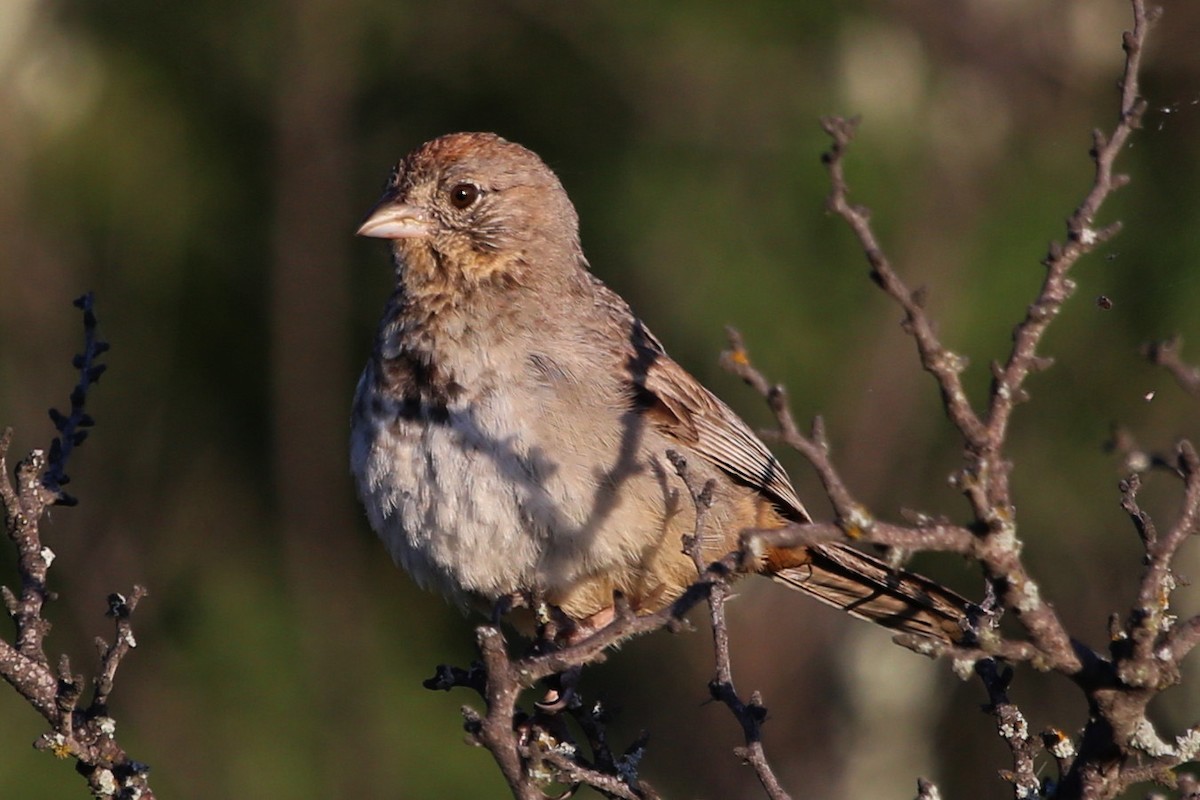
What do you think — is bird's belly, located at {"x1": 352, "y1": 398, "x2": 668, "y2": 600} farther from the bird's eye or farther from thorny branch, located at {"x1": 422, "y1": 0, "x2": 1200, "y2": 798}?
thorny branch, located at {"x1": 422, "y1": 0, "x2": 1200, "y2": 798}

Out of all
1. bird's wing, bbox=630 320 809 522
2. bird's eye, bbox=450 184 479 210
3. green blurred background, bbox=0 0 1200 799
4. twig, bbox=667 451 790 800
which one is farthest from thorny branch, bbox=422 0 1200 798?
green blurred background, bbox=0 0 1200 799

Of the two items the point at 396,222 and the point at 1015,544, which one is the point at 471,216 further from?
the point at 1015,544

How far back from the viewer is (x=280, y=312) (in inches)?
297

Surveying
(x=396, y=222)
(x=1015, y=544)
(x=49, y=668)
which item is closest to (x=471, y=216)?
(x=396, y=222)

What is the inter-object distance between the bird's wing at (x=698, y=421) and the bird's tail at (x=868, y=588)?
0.16 meters

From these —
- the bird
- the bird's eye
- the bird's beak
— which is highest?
the bird's eye

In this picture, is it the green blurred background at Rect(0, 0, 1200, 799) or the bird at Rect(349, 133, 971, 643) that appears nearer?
the bird at Rect(349, 133, 971, 643)

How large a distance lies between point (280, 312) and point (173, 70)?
1.34 m

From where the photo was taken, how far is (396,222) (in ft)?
15.1

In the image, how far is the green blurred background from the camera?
22.0 feet

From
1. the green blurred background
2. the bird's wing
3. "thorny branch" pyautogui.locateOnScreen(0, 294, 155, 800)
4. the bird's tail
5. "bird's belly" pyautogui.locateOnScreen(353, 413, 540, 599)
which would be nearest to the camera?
"thorny branch" pyautogui.locateOnScreen(0, 294, 155, 800)

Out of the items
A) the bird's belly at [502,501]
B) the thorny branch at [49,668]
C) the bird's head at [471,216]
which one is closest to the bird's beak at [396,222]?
the bird's head at [471,216]

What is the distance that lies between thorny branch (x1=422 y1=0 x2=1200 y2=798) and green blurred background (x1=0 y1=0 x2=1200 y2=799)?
3140 mm

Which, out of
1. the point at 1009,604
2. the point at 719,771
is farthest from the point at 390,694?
the point at 1009,604
